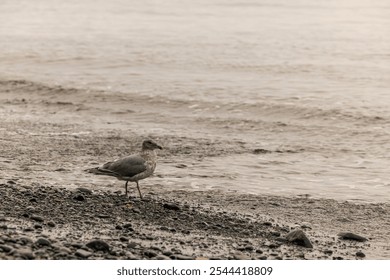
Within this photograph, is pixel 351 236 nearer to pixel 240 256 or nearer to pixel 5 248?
pixel 240 256

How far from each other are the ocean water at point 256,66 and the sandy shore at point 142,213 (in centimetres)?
99

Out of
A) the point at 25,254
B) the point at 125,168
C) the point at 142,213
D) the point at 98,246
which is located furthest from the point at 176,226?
the point at 25,254

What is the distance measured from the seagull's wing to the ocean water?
6.13 feet

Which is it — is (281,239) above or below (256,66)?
above

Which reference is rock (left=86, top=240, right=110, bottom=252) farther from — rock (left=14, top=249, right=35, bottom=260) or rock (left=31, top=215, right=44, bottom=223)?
rock (left=31, top=215, right=44, bottom=223)

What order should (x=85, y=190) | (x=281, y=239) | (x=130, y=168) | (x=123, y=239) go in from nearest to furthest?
(x=123, y=239) < (x=281, y=239) < (x=130, y=168) < (x=85, y=190)

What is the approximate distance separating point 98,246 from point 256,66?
1939 centimetres

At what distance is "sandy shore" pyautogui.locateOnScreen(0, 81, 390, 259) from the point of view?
988 cm

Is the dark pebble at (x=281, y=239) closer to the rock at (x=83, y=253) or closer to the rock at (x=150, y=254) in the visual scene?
the rock at (x=150, y=254)

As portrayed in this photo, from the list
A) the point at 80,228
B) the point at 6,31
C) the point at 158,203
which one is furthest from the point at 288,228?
the point at 6,31

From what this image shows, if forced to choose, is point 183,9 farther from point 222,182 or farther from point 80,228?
point 80,228

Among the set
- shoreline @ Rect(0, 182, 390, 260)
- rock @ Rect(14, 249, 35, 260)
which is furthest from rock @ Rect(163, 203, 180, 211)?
rock @ Rect(14, 249, 35, 260)

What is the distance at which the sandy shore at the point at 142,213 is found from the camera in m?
9.88

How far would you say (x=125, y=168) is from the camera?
12.6 metres
